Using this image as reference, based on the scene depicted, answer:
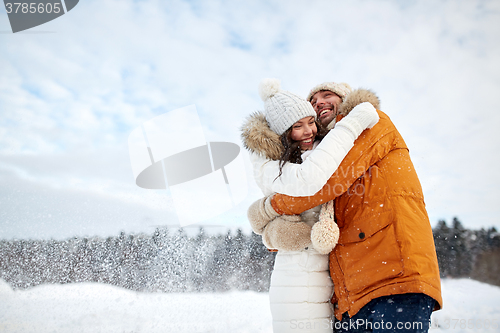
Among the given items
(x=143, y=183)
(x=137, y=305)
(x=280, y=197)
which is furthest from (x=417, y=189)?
(x=137, y=305)

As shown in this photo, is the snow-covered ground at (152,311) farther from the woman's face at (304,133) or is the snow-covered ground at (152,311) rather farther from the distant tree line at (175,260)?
the woman's face at (304,133)

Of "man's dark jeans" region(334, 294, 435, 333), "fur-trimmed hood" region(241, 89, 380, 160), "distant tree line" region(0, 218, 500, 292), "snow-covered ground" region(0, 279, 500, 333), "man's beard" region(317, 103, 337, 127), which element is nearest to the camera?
"man's dark jeans" region(334, 294, 435, 333)

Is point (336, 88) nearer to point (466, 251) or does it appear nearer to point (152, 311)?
point (152, 311)

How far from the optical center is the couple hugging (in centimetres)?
132

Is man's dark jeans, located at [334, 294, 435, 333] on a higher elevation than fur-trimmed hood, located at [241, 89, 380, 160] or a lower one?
lower

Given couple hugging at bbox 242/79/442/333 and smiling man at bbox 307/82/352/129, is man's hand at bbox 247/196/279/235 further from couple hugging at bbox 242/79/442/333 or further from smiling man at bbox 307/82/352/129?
smiling man at bbox 307/82/352/129

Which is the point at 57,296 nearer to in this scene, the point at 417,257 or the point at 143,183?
the point at 143,183

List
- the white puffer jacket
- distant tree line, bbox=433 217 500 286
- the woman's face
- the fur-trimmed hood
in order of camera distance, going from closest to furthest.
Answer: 1. the white puffer jacket
2. the fur-trimmed hood
3. the woman's face
4. distant tree line, bbox=433 217 500 286

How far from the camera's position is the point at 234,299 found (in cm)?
609

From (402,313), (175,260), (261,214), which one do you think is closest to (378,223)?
(402,313)

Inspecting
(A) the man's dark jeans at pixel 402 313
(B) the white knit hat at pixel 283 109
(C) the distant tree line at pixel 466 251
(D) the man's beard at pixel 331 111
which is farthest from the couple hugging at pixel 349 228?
(C) the distant tree line at pixel 466 251

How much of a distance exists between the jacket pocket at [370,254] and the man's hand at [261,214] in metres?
0.48

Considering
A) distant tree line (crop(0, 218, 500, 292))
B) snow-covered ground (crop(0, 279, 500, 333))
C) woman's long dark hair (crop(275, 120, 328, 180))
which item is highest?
woman's long dark hair (crop(275, 120, 328, 180))

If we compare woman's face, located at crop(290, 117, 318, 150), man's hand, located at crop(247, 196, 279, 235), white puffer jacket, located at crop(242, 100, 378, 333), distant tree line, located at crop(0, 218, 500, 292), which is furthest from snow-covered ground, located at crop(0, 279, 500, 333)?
woman's face, located at crop(290, 117, 318, 150)
